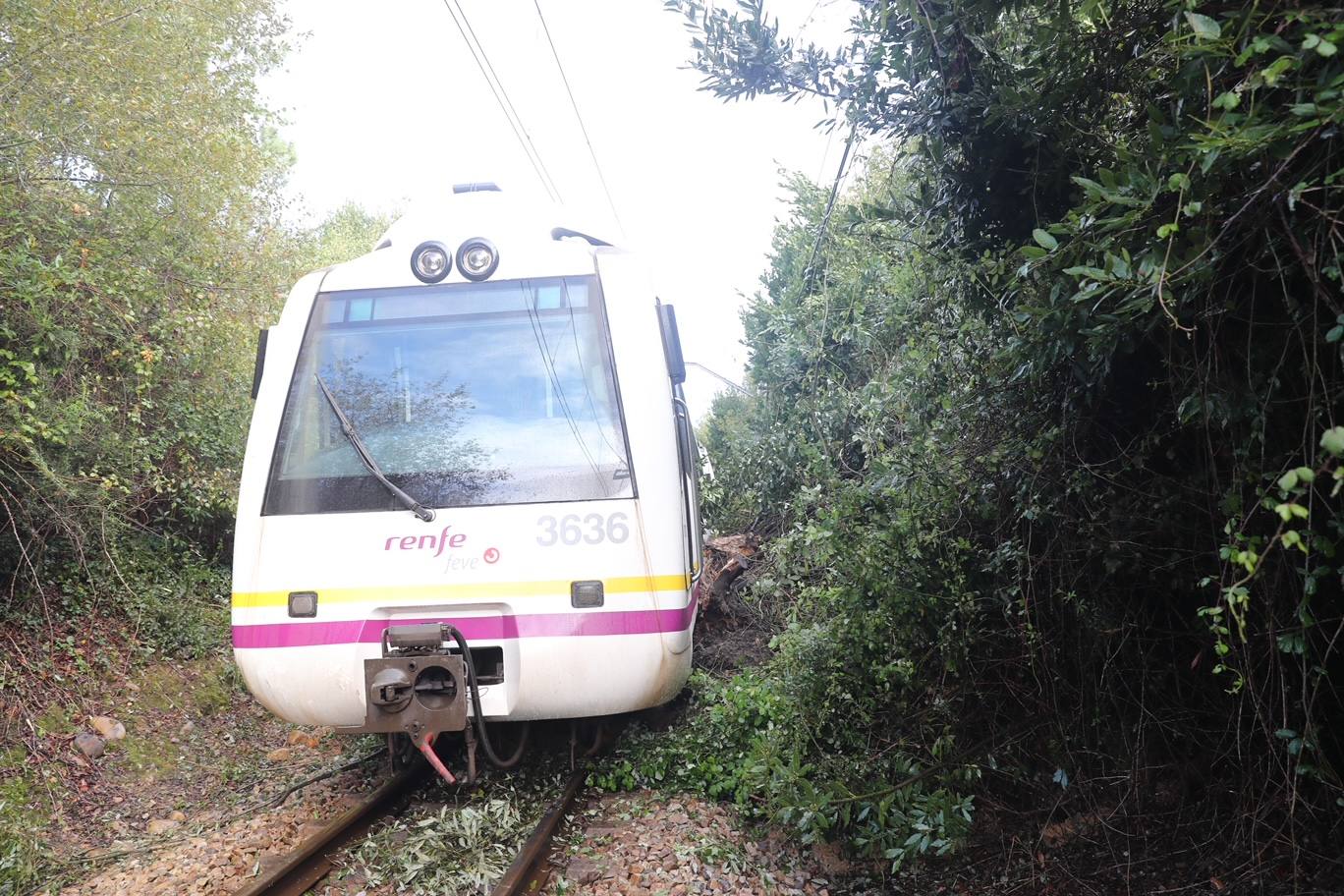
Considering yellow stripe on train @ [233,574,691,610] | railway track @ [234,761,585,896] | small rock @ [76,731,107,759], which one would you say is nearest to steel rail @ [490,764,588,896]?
railway track @ [234,761,585,896]

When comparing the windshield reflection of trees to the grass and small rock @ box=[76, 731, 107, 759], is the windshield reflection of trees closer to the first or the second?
the grass

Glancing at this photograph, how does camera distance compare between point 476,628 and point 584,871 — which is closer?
point 584,871

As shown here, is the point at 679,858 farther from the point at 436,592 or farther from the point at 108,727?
the point at 108,727

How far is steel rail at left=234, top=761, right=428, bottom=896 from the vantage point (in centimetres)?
399

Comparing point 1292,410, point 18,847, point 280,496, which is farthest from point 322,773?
point 1292,410

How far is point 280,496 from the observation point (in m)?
4.74

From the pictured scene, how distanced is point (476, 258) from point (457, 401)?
0.81 metres

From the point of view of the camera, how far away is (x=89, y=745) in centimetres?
655

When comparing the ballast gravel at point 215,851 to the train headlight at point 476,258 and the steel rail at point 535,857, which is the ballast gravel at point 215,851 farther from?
the train headlight at point 476,258

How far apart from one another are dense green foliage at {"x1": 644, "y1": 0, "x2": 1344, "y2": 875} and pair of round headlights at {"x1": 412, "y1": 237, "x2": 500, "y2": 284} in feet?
5.23

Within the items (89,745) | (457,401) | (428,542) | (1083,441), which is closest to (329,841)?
(428,542)

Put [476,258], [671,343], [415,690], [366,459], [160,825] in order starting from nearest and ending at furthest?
[415,690] < [366,459] < [476,258] < [671,343] < [160,825]

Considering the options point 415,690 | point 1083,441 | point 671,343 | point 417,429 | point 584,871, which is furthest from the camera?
point 671,343

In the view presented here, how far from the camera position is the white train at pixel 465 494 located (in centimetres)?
450
